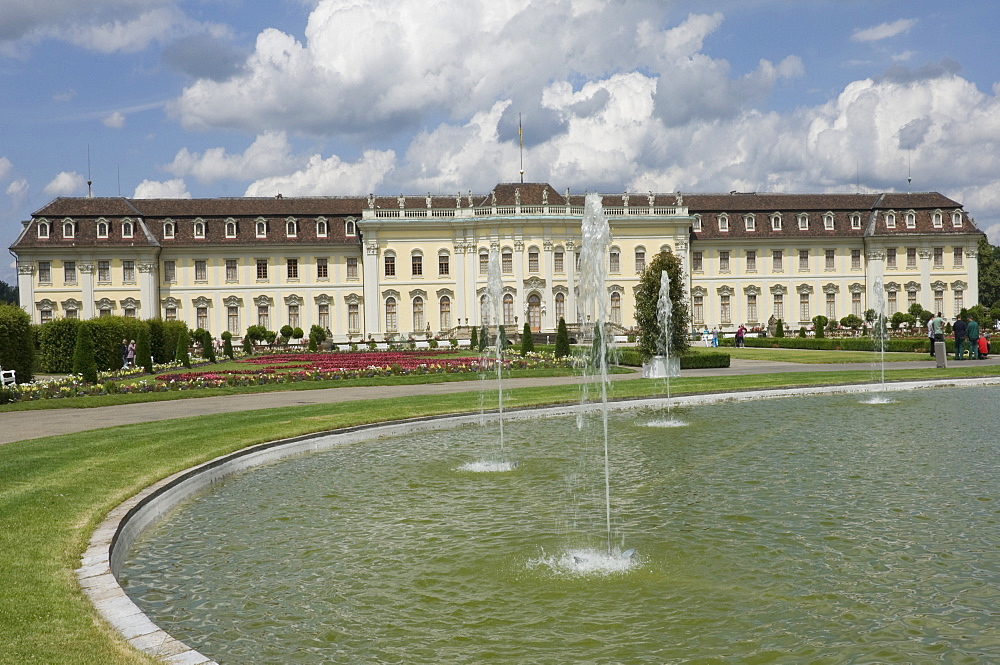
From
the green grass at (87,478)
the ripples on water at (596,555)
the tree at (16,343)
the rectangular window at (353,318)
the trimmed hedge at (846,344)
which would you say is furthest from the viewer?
the rectangular window at (353,318)

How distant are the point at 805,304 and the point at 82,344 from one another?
51.6m

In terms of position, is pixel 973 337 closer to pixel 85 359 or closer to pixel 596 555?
pixel 596 555

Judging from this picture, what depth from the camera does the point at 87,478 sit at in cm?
955

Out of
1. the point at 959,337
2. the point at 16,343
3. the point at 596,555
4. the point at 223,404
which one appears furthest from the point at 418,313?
the point at 596,555

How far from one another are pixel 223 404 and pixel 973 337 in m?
23.9

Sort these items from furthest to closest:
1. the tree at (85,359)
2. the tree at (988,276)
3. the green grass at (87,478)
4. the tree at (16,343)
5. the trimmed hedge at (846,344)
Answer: the tree at (988,276) < the trimmed hedge at (846,344) < the tree at (16,343) < the tree at (85,359) < the green grass at (87,478)

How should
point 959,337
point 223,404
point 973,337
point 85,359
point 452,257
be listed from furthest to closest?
point 452,257 < point 973,337 < point 959,337 < point 85,359 < point 223,404

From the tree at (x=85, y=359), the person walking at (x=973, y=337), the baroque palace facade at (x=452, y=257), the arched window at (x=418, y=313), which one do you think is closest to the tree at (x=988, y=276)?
the baroque palace facade at (x=452, y=257)

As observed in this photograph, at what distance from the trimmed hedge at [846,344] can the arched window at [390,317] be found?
22016mm

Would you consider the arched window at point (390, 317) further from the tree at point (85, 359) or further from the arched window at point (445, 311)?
the tree at point (85, 359)

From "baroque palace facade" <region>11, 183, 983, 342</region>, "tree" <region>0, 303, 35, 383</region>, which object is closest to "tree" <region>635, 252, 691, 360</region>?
"tree" <region>0, 303, 35, 383</region>

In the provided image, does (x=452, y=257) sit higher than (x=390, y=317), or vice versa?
(x=452, y=257)

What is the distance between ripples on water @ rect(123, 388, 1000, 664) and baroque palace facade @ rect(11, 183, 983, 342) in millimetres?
45172

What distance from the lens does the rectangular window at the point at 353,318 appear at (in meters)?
59.0
